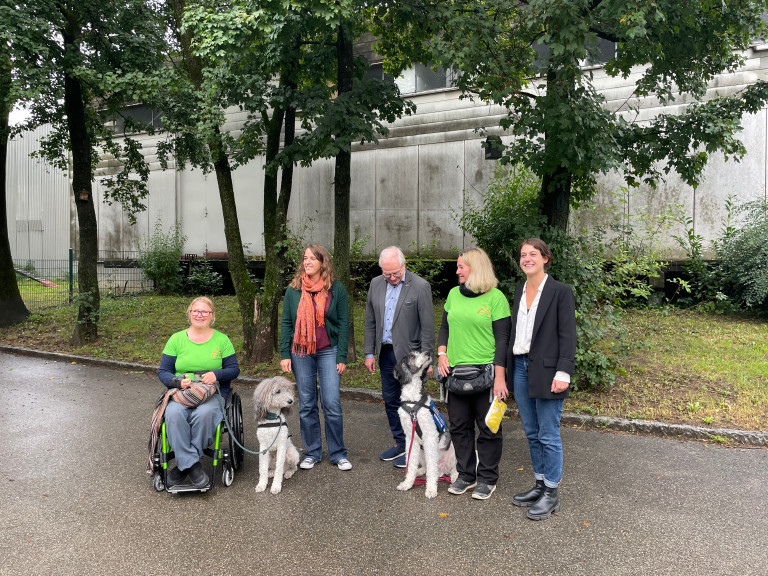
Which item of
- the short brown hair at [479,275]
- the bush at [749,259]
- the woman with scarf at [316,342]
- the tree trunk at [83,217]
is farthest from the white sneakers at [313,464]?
the bush at [749,259]

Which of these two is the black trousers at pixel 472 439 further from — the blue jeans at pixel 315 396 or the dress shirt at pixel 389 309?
the blue jeans at pixel 315 396

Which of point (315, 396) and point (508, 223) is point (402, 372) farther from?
point (508, 223)

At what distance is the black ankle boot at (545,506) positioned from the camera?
13.5ft

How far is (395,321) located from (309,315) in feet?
2.41

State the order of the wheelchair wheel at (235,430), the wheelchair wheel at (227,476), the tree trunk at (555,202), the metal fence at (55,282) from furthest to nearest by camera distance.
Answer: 1. the metal fence at (55,282)
2. the tree trunk at (555,202)
3. the wheelchair wheel at (235,430)
4. the wheelchair wheel at (227,476)

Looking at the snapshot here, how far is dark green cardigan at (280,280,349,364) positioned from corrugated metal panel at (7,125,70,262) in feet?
81.4

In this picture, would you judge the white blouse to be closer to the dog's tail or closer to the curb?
the dog's tail

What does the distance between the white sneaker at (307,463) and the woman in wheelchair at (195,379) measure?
0.85 meters

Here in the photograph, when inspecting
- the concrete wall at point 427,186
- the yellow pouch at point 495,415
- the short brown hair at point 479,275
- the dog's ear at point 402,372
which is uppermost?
the concrete wall at point 427,186

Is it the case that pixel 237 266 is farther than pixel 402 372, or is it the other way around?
pixel 237 266

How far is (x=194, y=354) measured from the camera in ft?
15.8

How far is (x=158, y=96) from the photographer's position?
985cm

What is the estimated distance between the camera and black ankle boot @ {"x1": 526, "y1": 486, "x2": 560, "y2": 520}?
162 inches

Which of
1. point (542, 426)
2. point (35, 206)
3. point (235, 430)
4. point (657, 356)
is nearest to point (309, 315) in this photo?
point (235, 430)
